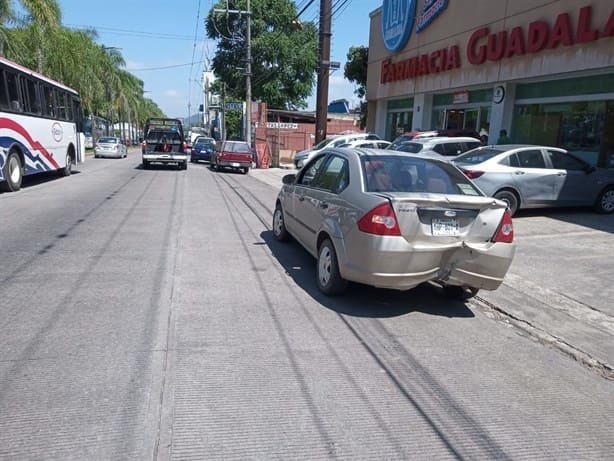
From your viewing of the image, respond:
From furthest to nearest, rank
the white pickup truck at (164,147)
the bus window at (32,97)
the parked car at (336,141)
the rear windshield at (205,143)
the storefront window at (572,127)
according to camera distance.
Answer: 1. the rear windshield at (205,143)
2. the white pickup truck at (164,147)
3. the parked car at (336,141)
4. the storefront window at (572,127)
5. the bus window at (32,97)

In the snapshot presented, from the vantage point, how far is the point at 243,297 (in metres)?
5.24

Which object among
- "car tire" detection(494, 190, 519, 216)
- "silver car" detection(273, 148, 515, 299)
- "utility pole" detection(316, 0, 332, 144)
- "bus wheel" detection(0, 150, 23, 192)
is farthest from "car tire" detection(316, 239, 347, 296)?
"utility pole" detection(316, 0, 332, 144)

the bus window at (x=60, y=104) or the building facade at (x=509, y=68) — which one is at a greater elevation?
the building facade at (x=509, y=68)

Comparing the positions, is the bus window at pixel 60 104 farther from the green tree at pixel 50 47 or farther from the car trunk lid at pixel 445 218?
the car trunk lid at pixel 445 218

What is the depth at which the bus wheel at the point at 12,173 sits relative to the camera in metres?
12.5

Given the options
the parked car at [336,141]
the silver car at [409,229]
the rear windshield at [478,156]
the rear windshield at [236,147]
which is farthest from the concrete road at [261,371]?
the rear windshield at [236,147]

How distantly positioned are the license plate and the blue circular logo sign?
20.0m

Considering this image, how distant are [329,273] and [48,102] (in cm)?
1369

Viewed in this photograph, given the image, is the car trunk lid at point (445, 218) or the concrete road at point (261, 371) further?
the car trunk lid at point (445, 218)

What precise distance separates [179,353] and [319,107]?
66.8ft

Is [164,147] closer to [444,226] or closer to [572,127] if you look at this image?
[572,127]

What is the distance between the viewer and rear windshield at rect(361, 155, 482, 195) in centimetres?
513

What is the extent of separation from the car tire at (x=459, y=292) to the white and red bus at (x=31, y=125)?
11.5 m

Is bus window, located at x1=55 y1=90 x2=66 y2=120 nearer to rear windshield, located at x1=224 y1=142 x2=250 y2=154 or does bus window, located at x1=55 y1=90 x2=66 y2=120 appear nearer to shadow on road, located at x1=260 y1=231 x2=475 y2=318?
rear windshield, located at x1=224 y1=142 x2=250 y2=154
